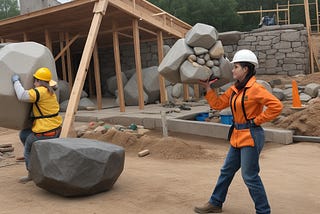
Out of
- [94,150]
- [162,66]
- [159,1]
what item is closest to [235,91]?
[94,150]

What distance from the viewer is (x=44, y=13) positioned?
12.3 m

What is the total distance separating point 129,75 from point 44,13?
248 inches

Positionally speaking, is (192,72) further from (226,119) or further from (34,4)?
(34,4)

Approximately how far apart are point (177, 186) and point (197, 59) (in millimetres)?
4884

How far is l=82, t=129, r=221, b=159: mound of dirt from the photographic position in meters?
7.51

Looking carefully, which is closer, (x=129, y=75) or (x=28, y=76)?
(x=28, y=76)

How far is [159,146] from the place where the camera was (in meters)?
7.92

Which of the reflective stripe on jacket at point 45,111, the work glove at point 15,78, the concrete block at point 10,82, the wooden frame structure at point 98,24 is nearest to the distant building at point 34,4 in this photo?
the wooden frame structure at point 98,24

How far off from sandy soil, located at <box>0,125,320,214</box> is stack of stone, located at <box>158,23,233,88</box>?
217cm

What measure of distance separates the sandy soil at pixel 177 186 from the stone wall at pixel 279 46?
10.2m

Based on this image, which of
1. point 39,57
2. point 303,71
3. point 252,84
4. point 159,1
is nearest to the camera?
point 252,84

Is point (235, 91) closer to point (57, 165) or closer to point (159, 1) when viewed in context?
point (57, 165)

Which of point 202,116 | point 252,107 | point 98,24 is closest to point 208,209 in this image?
point 252,107

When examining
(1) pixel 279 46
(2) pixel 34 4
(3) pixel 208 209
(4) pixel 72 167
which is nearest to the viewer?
(3) pixel 208 209
